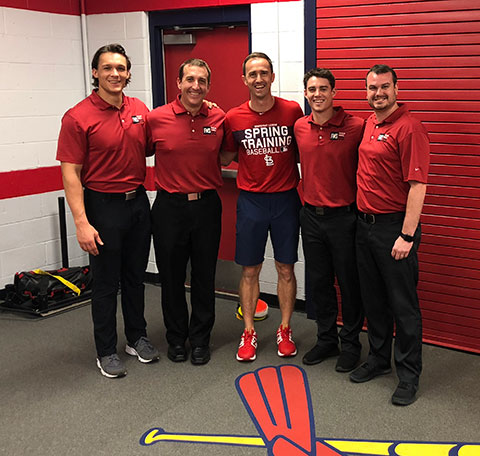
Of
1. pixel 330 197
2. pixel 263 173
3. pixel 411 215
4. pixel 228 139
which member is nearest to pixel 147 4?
pixel 228 139

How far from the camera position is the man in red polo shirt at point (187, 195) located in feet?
11.8

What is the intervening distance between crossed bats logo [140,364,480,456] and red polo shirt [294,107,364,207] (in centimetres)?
107

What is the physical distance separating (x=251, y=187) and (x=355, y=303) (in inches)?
35.7

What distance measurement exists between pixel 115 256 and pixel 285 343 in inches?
46.2

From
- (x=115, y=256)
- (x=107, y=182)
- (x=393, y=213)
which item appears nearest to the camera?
(x=393, y=213)

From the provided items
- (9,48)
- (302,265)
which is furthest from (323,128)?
(9,48)

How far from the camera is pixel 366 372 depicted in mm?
3551

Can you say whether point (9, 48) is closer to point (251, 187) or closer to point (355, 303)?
point (251, 187)

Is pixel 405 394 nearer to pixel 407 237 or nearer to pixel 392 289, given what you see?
pixel 392 289

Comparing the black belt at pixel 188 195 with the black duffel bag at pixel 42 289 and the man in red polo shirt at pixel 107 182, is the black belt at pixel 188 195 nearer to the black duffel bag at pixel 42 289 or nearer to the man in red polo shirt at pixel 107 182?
the man in red polo shirt at pixel 107 182

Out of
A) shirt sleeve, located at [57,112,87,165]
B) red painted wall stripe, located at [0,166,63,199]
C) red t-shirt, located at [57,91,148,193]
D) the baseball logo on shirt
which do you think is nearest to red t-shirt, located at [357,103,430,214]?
the baseball logo on shirt

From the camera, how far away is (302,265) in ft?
15.0

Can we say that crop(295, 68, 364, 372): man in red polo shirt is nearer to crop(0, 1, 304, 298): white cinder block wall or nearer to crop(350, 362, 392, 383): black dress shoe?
crop(350, 362, 392, 383): black dress shoe

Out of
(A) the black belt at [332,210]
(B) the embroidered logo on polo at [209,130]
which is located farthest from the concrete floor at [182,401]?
(B) the embroidered logo on polo at [209,130]
